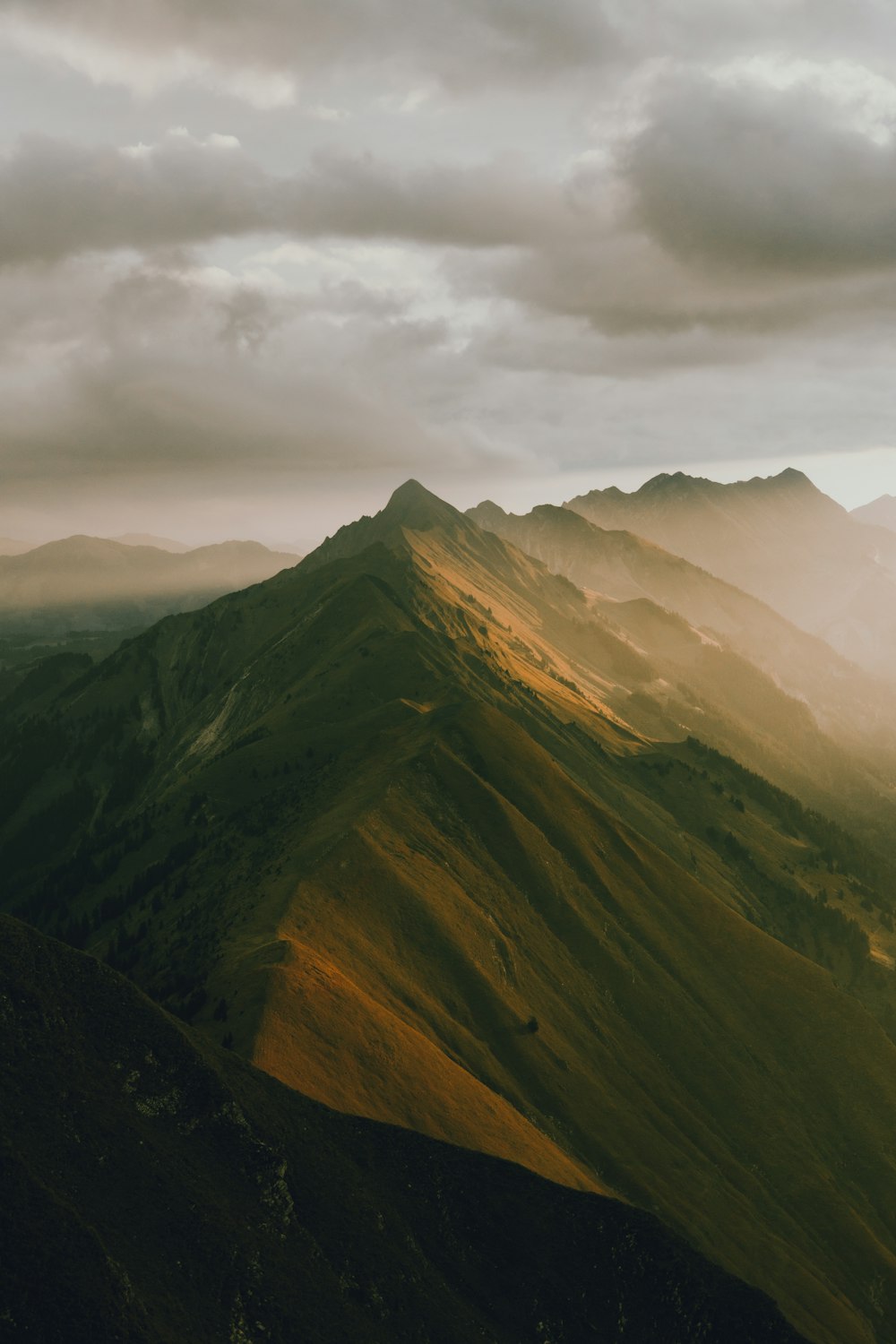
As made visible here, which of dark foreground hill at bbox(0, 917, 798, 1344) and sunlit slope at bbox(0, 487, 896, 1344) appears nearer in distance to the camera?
dark foreground hill at bbox(0, 917, 798, 1344)

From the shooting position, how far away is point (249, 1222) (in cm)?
5131

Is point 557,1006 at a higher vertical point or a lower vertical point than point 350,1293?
lower

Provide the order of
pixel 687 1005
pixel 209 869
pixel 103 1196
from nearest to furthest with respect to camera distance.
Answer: pixel 103 1196 → pixel 209 869 → pixel 687 1005

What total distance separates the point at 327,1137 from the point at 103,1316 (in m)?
24.2

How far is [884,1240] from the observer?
13512cm

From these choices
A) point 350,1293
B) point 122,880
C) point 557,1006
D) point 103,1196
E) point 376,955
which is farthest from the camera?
point 122,880

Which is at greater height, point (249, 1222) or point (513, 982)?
point (249, 1222)

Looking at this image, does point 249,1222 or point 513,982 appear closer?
point 249,1222

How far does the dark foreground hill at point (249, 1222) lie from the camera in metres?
42.8

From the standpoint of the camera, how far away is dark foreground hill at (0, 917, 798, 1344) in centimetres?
4278

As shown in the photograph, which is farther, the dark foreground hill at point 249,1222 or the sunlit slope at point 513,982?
the sunlit slope at point 513,982

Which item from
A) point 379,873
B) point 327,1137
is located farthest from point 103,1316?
point 379,873

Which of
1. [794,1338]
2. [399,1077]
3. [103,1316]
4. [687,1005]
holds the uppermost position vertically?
[103,1316]

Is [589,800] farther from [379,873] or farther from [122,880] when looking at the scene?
[122,880]
